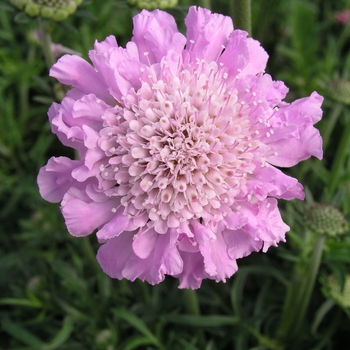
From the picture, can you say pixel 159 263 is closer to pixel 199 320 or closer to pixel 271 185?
pixel 271 185

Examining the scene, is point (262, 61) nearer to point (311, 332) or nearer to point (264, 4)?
point (264, 4)

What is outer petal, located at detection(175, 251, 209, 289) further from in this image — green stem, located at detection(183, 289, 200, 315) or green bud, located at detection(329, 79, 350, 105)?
green bud, located at detection(329, 79, 350, 105)

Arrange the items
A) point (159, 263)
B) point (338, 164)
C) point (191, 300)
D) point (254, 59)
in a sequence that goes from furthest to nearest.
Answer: point (338, 164) < point (191, 300) < point (254, 59) < point (159, 263)

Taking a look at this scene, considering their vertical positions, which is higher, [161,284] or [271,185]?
[271,185]

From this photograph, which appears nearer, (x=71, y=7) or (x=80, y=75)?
(x=80, y=75)

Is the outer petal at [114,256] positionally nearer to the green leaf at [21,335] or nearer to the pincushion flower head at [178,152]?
the pincushion flower head at [178,152]

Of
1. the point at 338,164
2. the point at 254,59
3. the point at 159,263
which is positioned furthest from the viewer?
the point at 338,164

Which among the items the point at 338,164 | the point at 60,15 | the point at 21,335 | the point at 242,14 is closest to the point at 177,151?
the point at 242,14
